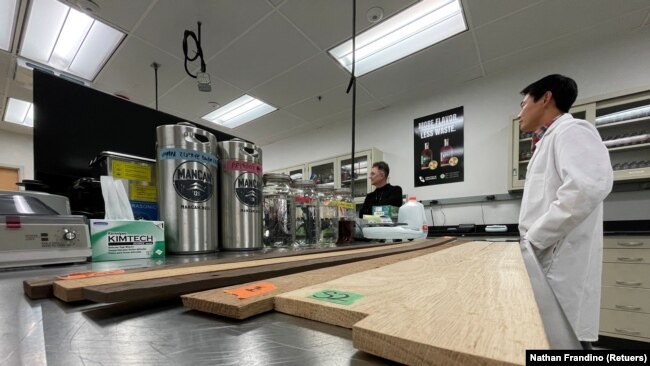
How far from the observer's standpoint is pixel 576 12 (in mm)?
2320

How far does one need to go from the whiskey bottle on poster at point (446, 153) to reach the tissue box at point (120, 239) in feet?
11.6

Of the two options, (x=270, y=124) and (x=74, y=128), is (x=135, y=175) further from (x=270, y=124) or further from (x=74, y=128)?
(x=270, y=124)

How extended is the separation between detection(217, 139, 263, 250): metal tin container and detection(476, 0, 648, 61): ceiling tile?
8.58 feet

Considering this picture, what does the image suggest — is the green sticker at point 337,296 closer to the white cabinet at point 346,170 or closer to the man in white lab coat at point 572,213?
the man in white lab coat at point 572,213

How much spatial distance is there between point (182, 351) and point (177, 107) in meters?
4.43

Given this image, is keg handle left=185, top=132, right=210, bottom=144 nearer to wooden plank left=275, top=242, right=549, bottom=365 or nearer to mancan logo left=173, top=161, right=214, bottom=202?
mancan logo left=173, top=161, right=214, bottom=202

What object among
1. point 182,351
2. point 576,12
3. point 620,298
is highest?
point 576,12

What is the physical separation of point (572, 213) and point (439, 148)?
258cm

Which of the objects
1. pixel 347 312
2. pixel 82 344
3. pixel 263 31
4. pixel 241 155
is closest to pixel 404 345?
pixel 347 312

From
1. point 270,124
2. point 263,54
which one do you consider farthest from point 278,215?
point 270,124

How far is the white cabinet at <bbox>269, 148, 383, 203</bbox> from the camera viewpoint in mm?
4141

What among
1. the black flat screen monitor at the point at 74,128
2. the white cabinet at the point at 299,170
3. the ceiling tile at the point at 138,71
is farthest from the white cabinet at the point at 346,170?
the black flat screen monitor at the point at 74,128

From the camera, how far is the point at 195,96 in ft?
12.0

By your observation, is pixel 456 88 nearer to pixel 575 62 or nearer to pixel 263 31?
pixel 575 62
